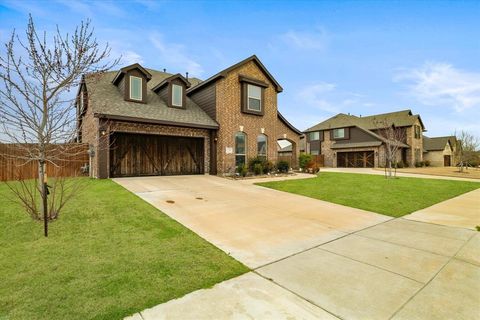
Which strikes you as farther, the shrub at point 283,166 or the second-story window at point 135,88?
the shrub at point 283,166

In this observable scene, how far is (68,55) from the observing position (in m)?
4.93

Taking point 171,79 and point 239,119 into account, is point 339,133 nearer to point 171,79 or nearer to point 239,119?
point 239,119

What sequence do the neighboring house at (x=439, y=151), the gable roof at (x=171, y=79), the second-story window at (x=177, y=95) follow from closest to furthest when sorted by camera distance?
the gable roof at (x=171, y=79) < the second-story window at (x=177, y=95) < the neighboring house at (x=439, y=151)

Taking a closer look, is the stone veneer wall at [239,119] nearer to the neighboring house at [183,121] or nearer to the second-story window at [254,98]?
the neighboring house at [183,121]

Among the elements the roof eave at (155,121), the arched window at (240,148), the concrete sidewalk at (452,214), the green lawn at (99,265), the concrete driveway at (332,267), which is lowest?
the concrete sidewalk at (452,214)

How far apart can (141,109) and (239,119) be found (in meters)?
6.02

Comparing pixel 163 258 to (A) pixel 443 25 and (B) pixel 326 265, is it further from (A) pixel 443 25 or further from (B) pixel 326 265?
(A) pixel 443 25

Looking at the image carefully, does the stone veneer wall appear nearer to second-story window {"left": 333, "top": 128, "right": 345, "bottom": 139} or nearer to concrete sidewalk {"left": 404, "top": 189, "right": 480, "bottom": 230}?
concrete sidewalk {"left": 404, "top": 189, "right": 480, "bottom": 230}

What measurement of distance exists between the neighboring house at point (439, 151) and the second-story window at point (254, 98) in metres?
38.8

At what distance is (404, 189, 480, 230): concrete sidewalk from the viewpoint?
639 cm

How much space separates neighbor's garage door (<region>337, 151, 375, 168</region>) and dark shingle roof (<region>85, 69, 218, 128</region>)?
81.1 ft

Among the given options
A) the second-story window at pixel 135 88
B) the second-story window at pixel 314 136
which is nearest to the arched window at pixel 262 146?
the second-story window at pixel 135 88

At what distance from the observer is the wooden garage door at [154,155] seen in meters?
14.0

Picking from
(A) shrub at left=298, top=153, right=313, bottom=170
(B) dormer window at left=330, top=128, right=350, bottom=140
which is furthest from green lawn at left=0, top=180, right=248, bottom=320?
(B) dormer window at left=330, top=128, right=350, bottom=140
